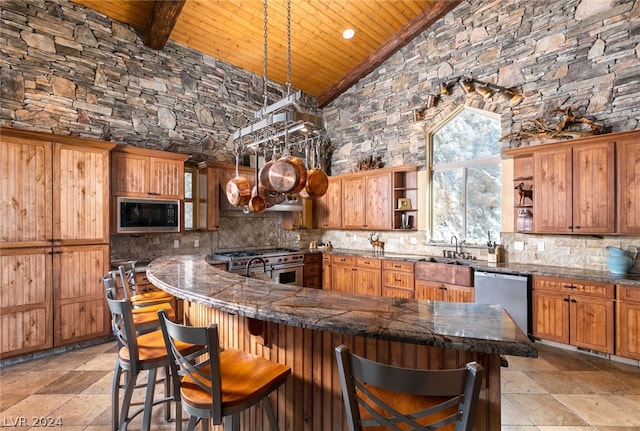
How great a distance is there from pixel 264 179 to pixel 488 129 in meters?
3.95

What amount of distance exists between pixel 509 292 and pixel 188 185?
5.00 meters

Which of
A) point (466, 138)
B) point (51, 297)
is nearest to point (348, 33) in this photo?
point (466, 138)

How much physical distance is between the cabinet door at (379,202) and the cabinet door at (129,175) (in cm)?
376

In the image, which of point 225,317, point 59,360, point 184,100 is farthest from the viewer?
point 184,100

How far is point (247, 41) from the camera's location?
208 inches

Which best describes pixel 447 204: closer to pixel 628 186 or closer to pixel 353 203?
pixel 353 203

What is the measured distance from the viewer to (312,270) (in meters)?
6.12

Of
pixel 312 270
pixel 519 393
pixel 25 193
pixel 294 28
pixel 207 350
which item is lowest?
pixel 519 393

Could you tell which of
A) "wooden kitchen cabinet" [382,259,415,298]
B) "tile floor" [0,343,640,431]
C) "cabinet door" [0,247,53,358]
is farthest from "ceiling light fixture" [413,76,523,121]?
"cabinet door" [0,247,53,358]

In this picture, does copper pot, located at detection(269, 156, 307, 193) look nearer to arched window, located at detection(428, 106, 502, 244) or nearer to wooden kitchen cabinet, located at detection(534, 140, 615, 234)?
wooden kitchen cabinet, located at detection(534, 140, 615, 234)

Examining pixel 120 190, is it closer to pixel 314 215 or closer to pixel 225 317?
pixel 225 317

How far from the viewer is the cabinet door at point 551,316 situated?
3.54 meters

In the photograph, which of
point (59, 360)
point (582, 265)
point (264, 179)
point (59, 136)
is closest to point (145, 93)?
point (59, 136)

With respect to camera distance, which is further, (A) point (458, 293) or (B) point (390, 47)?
(B) point (390, 47)
